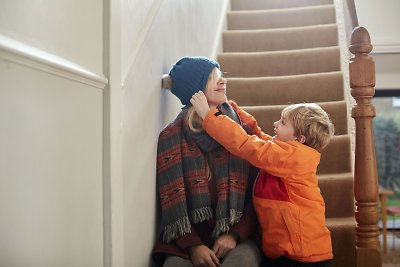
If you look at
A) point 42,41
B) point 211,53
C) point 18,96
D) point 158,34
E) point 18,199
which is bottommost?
point 18,199

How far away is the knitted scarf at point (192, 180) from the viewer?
1540 millimetres

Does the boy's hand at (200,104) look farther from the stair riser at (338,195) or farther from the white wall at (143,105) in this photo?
the stair riser at (338,195)

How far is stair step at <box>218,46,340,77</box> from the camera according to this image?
292cm

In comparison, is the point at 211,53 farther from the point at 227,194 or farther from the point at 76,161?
the point at 76,161

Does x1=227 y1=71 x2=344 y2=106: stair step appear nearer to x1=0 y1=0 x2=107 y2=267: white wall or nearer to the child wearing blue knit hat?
the child wearing blue knit hat

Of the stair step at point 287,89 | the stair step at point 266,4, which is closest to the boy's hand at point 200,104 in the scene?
the stair step at point 287,89

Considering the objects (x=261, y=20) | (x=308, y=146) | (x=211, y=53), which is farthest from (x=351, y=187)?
→ (x=261, y=20)

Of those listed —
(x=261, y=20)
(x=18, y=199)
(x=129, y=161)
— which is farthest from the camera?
(x=261, y=20)

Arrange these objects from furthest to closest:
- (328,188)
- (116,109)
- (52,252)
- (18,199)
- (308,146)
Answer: (328,188)
(308,146)
(116,109)
(52,252)
(18,199)

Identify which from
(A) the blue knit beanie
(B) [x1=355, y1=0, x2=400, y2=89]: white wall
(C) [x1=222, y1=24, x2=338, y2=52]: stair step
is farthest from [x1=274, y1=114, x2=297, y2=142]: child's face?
(B) [x1=355, y1=0, x2=400, y2=89]: white wall

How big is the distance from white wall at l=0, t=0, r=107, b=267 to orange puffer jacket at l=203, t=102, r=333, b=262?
0.61 meters

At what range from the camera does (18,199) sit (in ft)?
2.26

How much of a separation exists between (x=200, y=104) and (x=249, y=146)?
244 millimetres

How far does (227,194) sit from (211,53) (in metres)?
1.55
